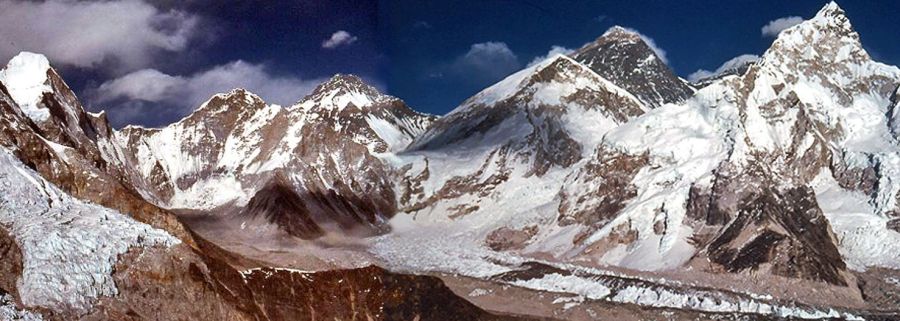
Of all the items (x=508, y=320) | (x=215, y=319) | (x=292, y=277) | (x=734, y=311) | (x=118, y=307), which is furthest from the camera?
(x=734, y=311)

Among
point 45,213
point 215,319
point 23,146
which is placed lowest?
point 215,319

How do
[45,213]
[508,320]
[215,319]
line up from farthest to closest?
[508,320]
[215,319]
[45,213]

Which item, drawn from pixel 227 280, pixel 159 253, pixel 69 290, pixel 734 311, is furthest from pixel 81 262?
pixel 734 311

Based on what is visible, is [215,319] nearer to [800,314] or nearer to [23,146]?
[23,146]

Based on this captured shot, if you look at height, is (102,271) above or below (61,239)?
below

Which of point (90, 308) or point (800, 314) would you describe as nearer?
point (90, 308)

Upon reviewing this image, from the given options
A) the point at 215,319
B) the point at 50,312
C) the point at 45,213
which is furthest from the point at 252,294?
the point at 50,312

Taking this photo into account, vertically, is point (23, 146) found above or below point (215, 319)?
above

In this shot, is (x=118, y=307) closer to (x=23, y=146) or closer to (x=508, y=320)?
(x=23, y=146)

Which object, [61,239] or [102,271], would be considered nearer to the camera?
[61,239]
